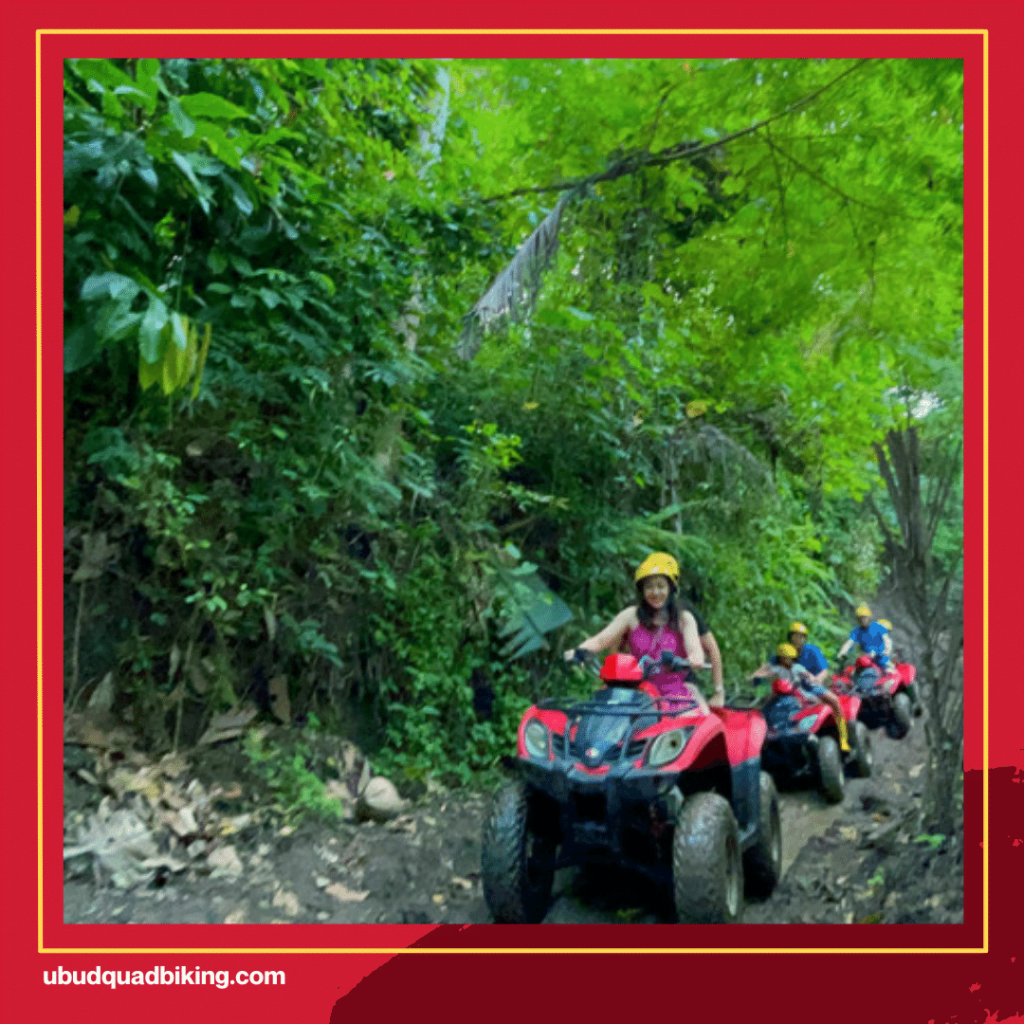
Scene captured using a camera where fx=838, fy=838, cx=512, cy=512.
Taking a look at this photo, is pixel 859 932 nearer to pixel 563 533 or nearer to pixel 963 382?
pixel 963 382

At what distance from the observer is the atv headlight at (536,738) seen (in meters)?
3.58

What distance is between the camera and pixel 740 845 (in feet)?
12.4

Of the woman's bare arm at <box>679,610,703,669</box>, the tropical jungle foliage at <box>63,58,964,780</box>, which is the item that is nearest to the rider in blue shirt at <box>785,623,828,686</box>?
the tropical jungle foliage at <box>63,58,964,780</box>

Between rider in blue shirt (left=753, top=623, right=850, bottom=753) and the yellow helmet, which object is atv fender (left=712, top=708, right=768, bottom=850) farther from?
rider in blue shirt (left=753, top=623, right=850, bottom=753)

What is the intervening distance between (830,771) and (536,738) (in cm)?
354

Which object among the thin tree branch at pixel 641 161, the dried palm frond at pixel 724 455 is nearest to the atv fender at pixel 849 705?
the dried palm frond at pixel 724 455

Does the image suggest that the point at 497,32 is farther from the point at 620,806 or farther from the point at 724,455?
the point at 724,455

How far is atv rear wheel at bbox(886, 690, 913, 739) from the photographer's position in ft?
25.9

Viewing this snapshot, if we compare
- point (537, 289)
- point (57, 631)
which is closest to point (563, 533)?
point (537, 289)

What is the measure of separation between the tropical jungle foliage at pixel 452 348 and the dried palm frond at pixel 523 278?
2cm

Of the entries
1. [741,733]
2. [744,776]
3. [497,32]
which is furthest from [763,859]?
[497,32]

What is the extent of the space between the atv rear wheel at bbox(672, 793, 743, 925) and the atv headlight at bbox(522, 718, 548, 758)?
0.62m

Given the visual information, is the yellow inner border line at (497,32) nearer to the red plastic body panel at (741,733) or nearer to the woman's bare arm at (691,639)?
the woman's bare arm at (691,639)

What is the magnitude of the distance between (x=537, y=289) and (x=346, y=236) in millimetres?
1144
